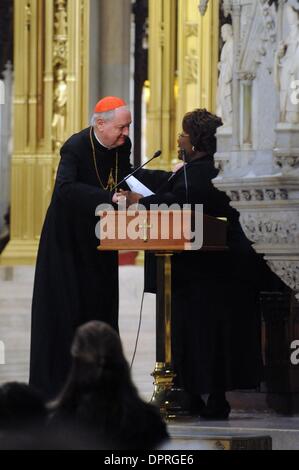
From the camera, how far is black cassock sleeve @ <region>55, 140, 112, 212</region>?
34.3 ft

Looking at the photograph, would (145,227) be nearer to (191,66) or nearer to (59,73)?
(191,66)

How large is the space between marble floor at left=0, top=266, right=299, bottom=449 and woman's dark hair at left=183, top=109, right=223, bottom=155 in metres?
1.63

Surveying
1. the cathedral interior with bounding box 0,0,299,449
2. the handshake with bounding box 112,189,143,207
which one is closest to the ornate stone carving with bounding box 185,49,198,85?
the cathedral interior with bounding box 0,0,299,449

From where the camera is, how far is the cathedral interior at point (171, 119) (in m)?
9.96

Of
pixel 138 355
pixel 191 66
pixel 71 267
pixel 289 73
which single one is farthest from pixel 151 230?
pixel 191 66

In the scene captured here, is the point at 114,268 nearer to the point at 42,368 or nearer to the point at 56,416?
the point at 42,368

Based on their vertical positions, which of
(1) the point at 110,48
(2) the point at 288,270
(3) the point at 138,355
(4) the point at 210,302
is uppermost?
(1) the point at 110,48

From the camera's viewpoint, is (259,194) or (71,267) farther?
(71,267)

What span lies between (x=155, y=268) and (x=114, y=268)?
0.26 m

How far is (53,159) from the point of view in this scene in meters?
18.9

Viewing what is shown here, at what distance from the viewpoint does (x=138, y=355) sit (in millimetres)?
14680

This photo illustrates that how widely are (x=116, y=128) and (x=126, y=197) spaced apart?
571mm

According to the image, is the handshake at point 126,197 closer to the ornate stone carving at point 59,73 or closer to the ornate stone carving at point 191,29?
the ornate stone carving at point 191,29

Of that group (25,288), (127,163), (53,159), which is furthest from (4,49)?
(127,163)
